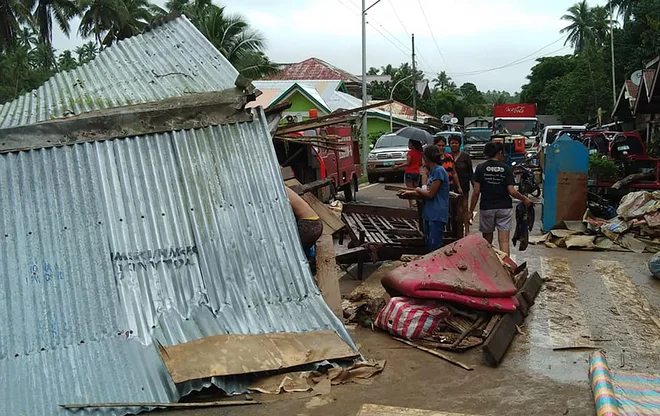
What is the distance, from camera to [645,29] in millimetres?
31109

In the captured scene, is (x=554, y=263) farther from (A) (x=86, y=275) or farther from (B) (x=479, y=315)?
(A) (x=86, y=275)

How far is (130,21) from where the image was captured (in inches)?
1580

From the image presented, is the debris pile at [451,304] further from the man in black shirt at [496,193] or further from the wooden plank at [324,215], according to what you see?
the man in black shirt at [496,193]

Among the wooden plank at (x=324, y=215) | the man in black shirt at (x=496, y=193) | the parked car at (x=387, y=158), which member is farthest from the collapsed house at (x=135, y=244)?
the parked car at (x=387, y=158)

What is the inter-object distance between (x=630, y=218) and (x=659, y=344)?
6.00 metres

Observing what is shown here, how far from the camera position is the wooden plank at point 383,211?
924cm

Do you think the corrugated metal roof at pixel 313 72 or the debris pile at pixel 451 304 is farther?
the corrugated metal roof at pixel 313 72

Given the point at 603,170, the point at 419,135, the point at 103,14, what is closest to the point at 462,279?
the point at 603,170

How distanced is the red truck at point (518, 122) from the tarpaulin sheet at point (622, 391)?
2972cm

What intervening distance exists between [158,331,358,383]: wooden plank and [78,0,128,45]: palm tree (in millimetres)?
39164

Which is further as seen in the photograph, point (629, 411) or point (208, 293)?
point (208, 293)

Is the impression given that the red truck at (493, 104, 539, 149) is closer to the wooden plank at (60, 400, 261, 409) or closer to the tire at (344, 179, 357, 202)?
the tire at (344, 179, 357, 202)

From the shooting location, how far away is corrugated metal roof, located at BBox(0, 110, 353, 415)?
14.0ft

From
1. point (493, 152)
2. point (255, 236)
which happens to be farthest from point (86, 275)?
point (493, 152)
